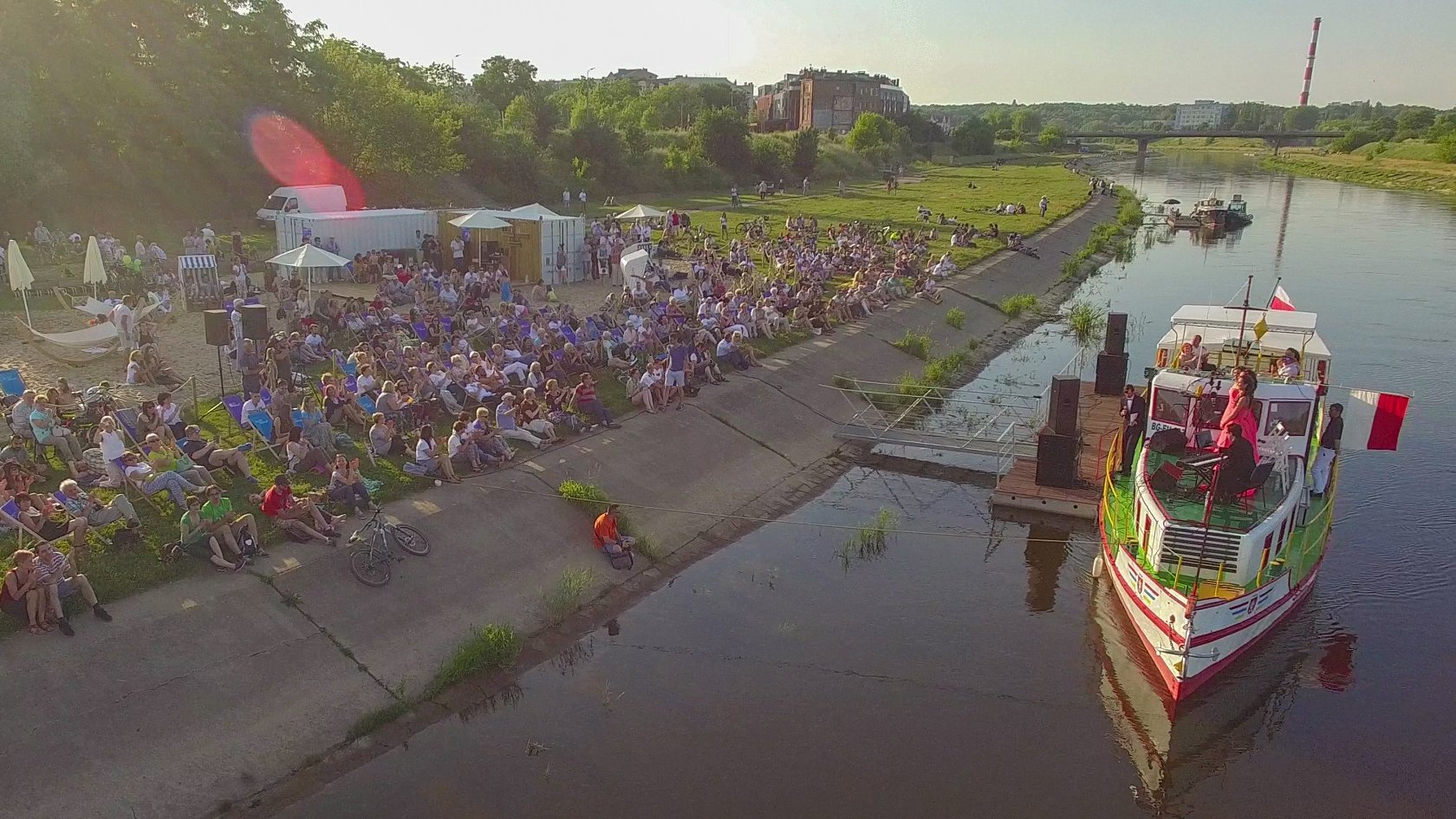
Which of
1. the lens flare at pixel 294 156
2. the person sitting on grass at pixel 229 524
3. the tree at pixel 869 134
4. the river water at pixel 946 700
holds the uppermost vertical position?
the tree at pixel 869 134

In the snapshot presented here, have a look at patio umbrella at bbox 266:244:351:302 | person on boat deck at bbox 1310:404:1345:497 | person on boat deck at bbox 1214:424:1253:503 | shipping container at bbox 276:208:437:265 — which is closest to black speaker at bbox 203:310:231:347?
patio umbrella at bbox 266:244:351:302

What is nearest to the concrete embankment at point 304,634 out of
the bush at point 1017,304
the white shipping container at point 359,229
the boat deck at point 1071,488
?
→ the boat deck at point 1071,488

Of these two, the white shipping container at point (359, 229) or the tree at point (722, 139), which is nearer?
the white shipping container at point (359, 229)

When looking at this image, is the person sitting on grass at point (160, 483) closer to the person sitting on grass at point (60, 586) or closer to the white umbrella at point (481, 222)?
the person sitting on grass at point (60, 586)

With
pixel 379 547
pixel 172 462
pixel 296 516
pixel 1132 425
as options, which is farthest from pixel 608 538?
pixel 1132 425

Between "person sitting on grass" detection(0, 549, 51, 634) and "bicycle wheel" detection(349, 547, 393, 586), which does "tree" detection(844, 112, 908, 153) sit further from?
"person sitting on grass" detection(0, 549, 51, 634)

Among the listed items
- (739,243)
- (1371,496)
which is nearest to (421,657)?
(1371,496)

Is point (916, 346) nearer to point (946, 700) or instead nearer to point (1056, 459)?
point (1056, 459)
